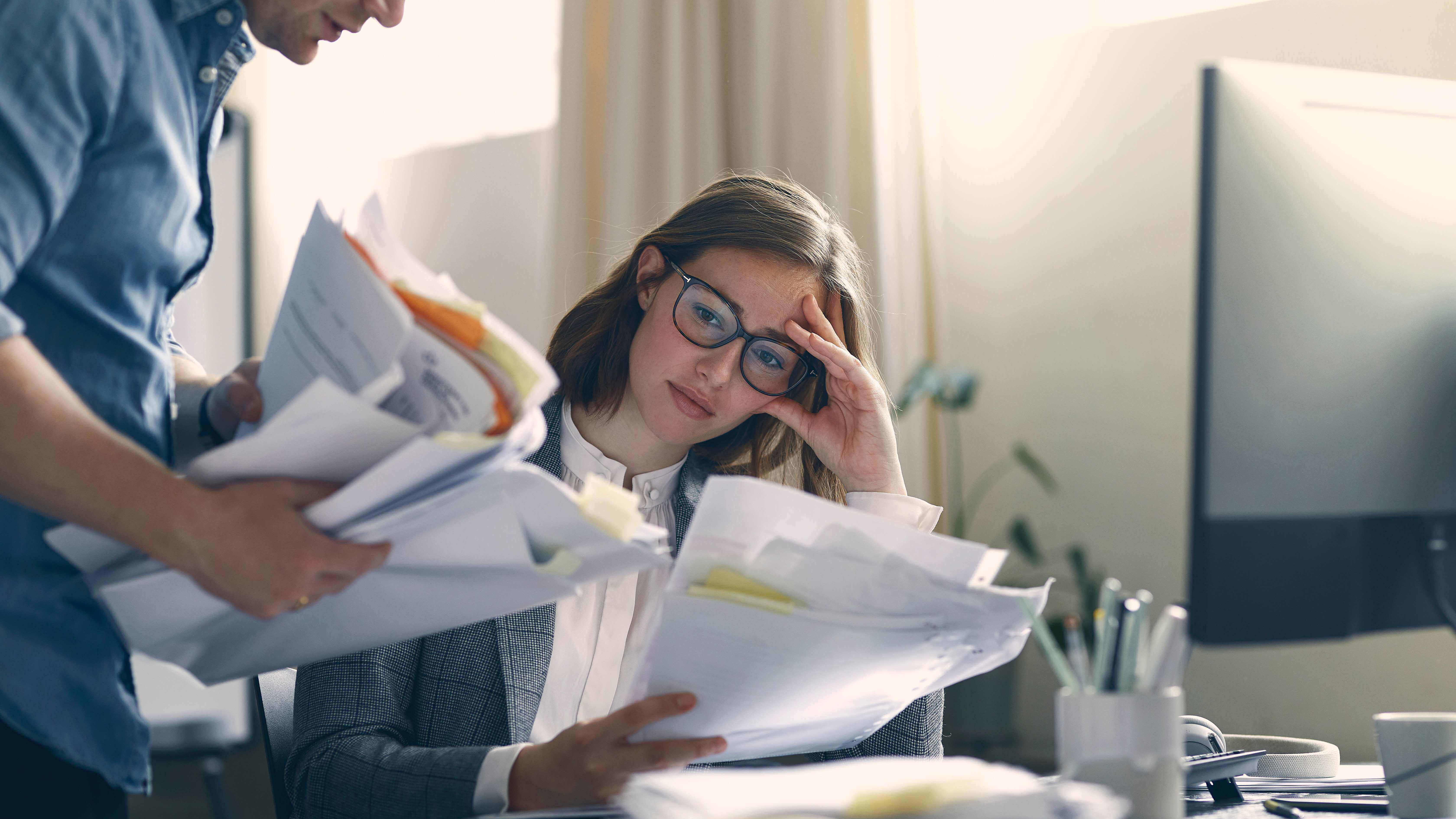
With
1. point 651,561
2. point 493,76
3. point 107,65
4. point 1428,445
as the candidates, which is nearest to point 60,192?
point 107,65

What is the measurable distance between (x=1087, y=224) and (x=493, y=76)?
4.28ft

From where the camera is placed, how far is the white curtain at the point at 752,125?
2145mm

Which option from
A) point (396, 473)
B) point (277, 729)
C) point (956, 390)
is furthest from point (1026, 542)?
point (396, 473)

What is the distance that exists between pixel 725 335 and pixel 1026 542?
98 centimetres

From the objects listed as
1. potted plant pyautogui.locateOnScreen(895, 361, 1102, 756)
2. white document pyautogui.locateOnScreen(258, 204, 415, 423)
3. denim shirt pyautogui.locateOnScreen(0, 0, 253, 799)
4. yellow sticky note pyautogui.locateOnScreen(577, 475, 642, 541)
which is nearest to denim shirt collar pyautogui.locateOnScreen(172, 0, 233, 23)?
denim shirt pyautogui.locateOnScreen(0, 0, 253, 799)

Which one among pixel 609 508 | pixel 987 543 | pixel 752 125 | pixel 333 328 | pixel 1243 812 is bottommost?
pixel 1243 812

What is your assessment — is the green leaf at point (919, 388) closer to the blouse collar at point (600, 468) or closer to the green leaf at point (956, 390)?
the green leaf at point (956, 390)

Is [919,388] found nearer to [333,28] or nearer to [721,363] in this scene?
[721,363]

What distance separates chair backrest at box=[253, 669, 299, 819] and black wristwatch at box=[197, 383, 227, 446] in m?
0.28

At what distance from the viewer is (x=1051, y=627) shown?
190 centimetres

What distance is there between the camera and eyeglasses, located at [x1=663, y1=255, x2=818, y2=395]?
1200 millimetres

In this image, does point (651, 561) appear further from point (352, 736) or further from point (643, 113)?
point (643, 113)

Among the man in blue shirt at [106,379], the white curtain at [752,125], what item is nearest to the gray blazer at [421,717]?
the man in blue shirt at [106,379]

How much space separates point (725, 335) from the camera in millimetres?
1200
